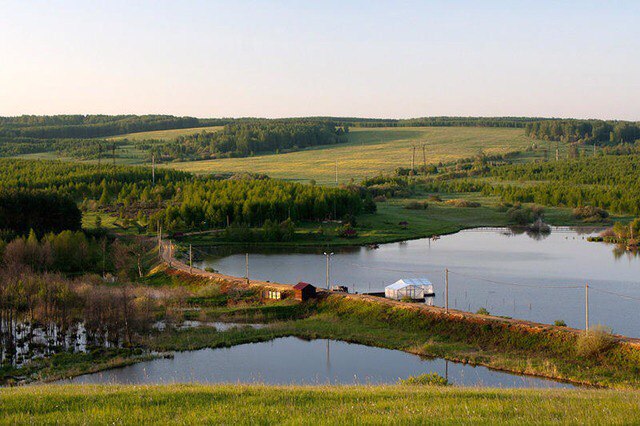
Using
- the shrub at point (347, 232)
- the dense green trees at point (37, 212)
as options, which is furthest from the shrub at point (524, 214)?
the dense green trees at point (37, 212)

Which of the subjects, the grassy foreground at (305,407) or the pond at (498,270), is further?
the pond at (498,270)

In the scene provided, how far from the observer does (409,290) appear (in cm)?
4016

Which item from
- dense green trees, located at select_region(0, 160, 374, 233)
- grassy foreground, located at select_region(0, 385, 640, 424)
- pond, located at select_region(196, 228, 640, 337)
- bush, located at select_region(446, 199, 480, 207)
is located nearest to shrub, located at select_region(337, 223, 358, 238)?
pond, located at select_region(196, 228, 640, 337)

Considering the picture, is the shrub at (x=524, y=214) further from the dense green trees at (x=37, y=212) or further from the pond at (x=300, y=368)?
the pond at (x=300, y=368)

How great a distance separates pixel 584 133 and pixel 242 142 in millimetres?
73353

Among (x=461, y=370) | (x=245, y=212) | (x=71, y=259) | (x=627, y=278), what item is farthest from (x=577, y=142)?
(x=461, y=370)

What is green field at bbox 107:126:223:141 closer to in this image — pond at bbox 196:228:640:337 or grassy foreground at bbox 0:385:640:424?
pond at bbox 196:228:640:337

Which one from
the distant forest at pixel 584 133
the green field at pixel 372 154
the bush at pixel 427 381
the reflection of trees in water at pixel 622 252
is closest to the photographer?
the bush at pixel 427 381

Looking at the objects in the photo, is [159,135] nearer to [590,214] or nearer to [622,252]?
[590,214]

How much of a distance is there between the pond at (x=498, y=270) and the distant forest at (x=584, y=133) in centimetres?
9653

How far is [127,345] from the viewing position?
31.1 meters

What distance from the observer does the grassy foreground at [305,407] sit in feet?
38.2

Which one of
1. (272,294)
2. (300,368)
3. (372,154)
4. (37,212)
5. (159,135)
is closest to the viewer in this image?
(300,368)

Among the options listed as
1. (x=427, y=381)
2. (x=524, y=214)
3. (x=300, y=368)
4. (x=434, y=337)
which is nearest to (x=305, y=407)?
(x=427, y=381)
